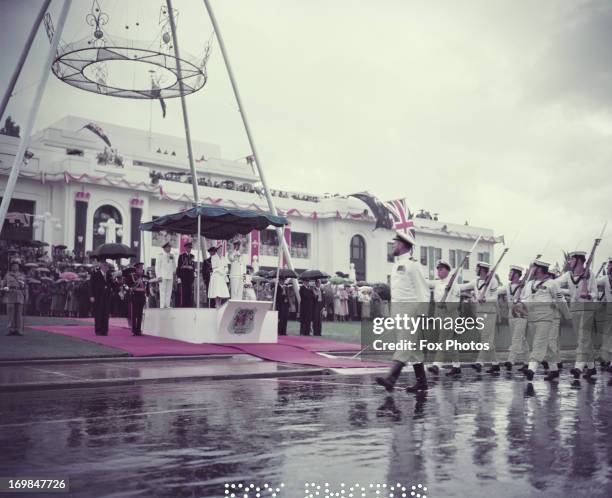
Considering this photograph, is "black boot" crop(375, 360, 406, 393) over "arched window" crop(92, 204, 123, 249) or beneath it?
beneath

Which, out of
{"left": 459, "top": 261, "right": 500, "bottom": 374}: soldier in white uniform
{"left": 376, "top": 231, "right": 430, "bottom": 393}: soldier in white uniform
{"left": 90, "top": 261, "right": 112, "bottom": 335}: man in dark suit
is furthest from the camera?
{"left": 90, "top": 261, "right": 112, "bottom": 335}: man in dark suit

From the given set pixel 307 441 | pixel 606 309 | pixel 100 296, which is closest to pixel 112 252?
pixel 100 296

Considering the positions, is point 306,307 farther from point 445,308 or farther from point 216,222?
point 445,308

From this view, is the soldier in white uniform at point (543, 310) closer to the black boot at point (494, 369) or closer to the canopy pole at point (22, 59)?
the black boot at point (494, 369)

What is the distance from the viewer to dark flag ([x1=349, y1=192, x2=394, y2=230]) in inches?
2073

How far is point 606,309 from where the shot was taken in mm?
12922

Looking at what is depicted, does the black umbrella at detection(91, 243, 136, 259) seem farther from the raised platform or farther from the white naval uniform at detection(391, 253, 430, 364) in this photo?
the white naval uniform at detection(391, 253, 430, 364)

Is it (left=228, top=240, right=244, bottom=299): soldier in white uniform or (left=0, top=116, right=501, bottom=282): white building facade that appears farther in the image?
(left=0, top=116, right=501, bottom=282): white building facade

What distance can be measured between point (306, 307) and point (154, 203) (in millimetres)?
23628

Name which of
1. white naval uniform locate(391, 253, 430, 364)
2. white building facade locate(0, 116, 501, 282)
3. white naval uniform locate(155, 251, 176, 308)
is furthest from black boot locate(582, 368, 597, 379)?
white building facade locate(0, 116, 501, 282)

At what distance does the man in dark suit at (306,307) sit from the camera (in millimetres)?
23469

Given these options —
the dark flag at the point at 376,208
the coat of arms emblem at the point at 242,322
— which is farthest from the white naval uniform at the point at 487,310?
the dark flag at the point at 376,208

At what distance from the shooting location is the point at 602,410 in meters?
8.06

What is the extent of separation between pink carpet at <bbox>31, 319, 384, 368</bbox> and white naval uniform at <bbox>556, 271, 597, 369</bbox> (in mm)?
4036
